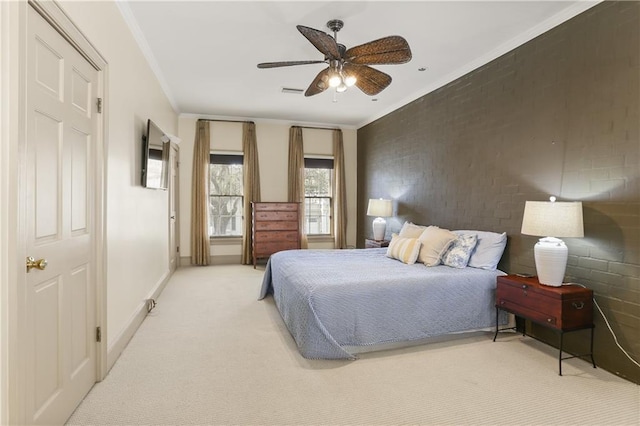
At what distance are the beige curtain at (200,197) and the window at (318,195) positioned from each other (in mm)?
1936

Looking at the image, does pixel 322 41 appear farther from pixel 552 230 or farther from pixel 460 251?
pixel 460 251

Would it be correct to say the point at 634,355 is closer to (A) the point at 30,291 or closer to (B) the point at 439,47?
(B) the point at 439,47

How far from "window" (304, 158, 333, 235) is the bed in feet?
12.2

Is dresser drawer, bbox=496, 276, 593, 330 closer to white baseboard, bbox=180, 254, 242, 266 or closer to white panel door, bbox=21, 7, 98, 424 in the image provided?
white panel door, bbox=21, 7, 98, 424

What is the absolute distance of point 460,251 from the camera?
3.45 metres

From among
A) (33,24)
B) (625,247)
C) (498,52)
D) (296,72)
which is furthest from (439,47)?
(33,24)

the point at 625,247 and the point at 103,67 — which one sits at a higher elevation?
the point at 103,67

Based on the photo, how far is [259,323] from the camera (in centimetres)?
345

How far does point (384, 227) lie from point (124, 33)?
431cm

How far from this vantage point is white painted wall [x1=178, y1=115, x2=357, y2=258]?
6367 millimetres

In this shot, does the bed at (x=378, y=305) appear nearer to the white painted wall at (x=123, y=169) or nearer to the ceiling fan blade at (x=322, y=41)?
the white painted wall at (x=123, y=169)

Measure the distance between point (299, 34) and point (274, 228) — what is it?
368cm

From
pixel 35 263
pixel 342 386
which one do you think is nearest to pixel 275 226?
pixel 342 386

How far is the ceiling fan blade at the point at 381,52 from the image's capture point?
2.51 meters
